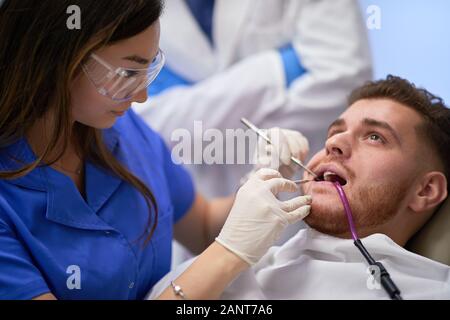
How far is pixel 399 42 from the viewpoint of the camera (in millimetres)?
1447

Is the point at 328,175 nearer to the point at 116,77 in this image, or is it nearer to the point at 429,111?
the point at 429,111

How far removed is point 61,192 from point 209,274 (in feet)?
1.16

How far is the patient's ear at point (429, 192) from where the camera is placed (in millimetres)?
1303

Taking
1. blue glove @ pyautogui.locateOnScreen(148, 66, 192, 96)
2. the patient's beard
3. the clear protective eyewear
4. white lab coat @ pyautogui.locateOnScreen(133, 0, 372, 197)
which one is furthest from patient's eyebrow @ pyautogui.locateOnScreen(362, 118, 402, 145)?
blue glove @ pyautogui.locateOnScreen(148, 66, 192, 96)

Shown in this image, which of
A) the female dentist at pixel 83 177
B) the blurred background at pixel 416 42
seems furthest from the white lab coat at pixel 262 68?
Answer: the female dentist at pixel 83 177

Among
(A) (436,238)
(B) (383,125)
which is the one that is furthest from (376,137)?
Result: (A) (436,238)

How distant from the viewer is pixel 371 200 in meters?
1.26

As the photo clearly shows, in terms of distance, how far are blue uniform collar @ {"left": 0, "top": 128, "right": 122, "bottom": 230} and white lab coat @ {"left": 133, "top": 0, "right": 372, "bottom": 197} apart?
1.46ft

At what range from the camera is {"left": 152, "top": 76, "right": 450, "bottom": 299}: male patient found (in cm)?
122

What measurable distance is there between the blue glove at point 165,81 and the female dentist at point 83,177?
0.48m

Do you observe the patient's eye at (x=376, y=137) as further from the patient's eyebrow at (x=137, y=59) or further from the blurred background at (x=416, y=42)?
the patient's eyebrow at (x=137, y=59)

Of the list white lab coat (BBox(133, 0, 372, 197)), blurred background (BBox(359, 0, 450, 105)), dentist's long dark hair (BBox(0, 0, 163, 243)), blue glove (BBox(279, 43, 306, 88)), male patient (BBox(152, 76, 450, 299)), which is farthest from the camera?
blue glove (BBox(279, 43, 306, 88))

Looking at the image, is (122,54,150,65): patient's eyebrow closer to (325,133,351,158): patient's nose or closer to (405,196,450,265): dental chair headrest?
(325,133,351,158): patient's nose

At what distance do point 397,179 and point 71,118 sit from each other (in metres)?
0.69
